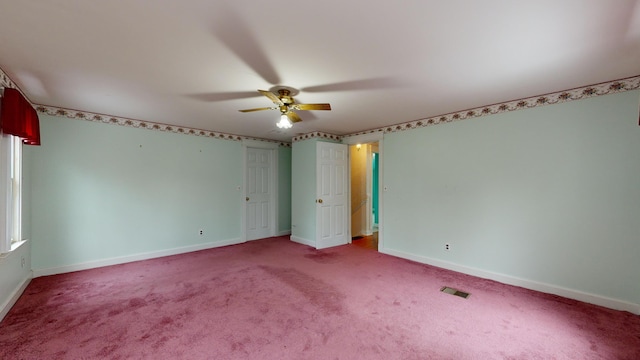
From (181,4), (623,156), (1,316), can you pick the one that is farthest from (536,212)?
(1,316)

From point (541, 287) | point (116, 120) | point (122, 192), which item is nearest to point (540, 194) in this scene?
point (541, 287)

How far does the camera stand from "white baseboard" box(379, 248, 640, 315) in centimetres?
262

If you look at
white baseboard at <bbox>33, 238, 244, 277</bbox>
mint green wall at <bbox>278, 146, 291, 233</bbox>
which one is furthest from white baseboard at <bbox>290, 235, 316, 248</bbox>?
white baseboard at <bbox>33, 238, 244, 277</bbox>

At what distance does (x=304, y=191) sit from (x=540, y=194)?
376 cm

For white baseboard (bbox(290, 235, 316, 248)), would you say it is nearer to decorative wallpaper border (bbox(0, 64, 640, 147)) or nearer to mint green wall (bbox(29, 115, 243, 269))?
mint green wall (bbox(29, 115, 243, 269))

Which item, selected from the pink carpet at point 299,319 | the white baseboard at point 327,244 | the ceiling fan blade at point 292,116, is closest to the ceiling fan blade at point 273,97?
the ceiling fan blade at point 292,116

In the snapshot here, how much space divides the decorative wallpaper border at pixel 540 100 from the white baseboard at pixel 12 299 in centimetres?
529

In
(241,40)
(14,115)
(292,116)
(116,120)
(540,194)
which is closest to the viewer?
(241,40)

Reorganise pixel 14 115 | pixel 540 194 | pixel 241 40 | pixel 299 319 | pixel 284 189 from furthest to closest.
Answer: pixel 284 189, pixel 540 194, pixel 299 319, pixel 14 115, pixel 241 40

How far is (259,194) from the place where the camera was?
5965mm

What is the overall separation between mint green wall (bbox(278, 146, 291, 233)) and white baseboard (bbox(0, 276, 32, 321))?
4048mm

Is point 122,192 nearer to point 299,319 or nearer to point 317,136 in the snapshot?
point 317,136

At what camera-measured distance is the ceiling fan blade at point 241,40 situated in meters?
1.64

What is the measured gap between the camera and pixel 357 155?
606 centimetres
